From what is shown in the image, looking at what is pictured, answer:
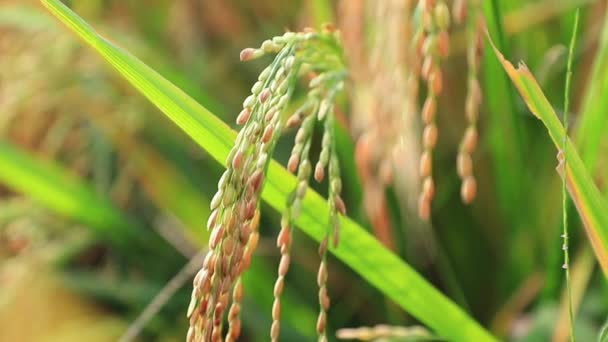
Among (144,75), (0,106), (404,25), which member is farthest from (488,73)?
(0,106)

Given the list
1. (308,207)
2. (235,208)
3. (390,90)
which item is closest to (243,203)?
(235,208)

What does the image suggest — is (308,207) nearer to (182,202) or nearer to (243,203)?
(243,203)

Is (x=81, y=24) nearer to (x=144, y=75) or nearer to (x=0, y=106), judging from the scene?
(x=144, y=75)

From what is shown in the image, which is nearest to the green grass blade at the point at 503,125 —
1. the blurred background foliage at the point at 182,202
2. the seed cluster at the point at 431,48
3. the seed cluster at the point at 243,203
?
the blurred background foliage at the point at 182,202

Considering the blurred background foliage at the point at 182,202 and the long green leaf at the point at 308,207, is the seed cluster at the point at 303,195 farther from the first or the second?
the blurred background foliage at the point at 182,202

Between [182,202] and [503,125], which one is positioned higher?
[182,202]

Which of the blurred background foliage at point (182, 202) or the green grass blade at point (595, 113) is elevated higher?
the blurred background foliage at point (182, 202)

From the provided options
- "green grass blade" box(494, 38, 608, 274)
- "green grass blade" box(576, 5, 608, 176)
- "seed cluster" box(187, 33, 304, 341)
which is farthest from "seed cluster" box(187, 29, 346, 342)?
"green grass blade" box(576, 5, 608, 176)
